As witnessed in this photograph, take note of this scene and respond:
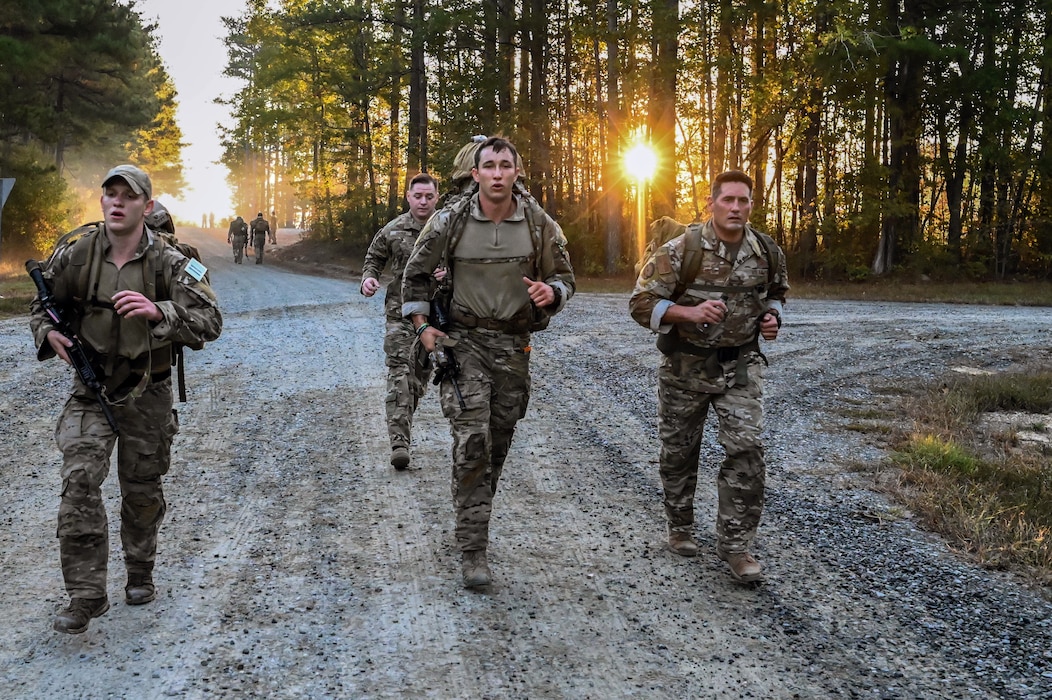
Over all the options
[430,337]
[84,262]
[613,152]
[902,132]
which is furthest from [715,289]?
[902,132]

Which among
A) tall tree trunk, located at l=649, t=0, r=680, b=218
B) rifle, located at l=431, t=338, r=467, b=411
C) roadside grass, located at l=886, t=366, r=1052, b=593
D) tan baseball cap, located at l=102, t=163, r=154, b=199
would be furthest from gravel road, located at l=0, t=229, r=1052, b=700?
tall tree trunk, located at l=649, t=0, r=680, b=218

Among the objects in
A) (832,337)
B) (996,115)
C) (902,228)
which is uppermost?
(996,115)

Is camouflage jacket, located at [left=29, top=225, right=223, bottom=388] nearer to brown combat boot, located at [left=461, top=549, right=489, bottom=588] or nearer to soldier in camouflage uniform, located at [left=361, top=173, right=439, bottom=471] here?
brown combat boot, located at [left=461, top=549, right=489, bottom=588]

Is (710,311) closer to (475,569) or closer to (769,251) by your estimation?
(769,251)

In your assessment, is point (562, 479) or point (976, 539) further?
point (562, 479)

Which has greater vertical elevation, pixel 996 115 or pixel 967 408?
pixel 996 115

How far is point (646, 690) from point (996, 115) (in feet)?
78.0

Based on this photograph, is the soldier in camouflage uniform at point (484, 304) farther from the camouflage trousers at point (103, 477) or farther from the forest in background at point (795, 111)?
the forest in background at point (795, 111)

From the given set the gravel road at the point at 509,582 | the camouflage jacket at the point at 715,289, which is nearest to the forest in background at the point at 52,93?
the gravel road at the point at 509,582

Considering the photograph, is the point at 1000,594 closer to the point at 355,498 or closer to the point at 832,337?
the point at 355,498

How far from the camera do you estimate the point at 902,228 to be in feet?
76.6

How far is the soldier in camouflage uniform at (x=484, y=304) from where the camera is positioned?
4176mm

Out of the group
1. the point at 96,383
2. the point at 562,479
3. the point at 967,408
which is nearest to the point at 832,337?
the point at 967,408

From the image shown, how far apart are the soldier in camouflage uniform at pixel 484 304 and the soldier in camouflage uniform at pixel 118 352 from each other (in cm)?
112
